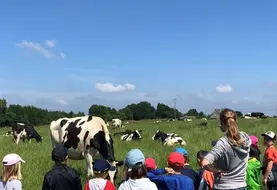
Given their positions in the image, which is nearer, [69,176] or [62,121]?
[69,176]

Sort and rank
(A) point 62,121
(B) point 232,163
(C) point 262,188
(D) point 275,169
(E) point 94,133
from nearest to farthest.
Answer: (B) point 232,163 → (D) point 275,169 → (C) point 262,188 → (E) point 94,133 → (A) point 62,121

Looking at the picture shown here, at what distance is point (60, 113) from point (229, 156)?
117423 mm

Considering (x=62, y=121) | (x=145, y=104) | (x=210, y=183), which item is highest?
(x=145, y=104)

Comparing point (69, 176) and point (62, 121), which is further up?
point (62, 121)

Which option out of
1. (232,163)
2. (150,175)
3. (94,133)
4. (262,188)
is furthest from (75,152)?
(232,163)

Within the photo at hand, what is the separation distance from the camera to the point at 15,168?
554 cm

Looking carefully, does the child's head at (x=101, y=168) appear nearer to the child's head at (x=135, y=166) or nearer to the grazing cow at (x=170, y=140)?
the child's head at (x=135, y=166)

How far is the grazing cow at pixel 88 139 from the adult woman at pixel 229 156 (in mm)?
5450

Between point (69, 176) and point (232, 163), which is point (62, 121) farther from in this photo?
point (232, 163)

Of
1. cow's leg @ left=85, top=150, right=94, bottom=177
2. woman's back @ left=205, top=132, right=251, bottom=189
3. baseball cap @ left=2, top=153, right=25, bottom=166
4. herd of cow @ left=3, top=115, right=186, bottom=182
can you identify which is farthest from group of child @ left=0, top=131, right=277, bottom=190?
cow's leg @ left=85, top=150, right=94, bottom=177

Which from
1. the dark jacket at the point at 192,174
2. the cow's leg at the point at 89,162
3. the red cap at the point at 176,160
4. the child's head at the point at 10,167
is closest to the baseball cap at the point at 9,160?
the child's head at the point at 10,167

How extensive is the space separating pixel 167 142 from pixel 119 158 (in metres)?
6.62

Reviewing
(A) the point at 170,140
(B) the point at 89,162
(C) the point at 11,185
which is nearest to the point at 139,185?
(C) the point at 11,185

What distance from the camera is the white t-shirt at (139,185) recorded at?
4.97m
